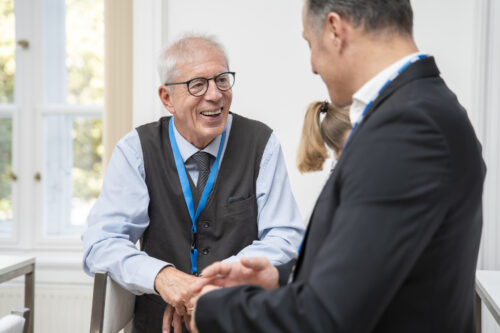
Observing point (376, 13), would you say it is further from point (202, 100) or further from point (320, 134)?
point (320, 134)

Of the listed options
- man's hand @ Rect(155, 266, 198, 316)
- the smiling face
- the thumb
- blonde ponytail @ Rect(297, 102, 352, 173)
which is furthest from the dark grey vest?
the thumb

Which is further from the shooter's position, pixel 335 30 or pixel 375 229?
pixel 335 30

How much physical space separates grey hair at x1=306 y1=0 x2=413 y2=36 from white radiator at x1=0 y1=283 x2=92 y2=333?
2.64 m

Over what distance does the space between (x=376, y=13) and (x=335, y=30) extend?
77mm

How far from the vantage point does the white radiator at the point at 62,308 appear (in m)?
2.99

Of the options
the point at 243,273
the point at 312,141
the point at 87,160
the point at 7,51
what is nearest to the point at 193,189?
the point at 243,273

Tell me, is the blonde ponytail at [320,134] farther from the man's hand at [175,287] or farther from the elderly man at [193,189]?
the man's hand at [175,287]

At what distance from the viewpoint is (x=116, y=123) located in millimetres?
2854

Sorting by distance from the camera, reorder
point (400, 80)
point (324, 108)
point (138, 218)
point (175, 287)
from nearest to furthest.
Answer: point (400, 80) → point (175, 287) → point (138, 218) → point (324, 108)

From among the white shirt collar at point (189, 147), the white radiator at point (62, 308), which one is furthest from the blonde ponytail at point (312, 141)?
the white radiator at point (62, 308)

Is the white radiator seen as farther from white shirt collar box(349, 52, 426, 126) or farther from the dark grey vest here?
white shirt collar box(349, 52, 426, 126)

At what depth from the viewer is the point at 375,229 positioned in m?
0.70

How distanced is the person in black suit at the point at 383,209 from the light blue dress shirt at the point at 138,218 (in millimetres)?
742

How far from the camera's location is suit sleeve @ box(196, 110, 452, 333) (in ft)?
2.28
